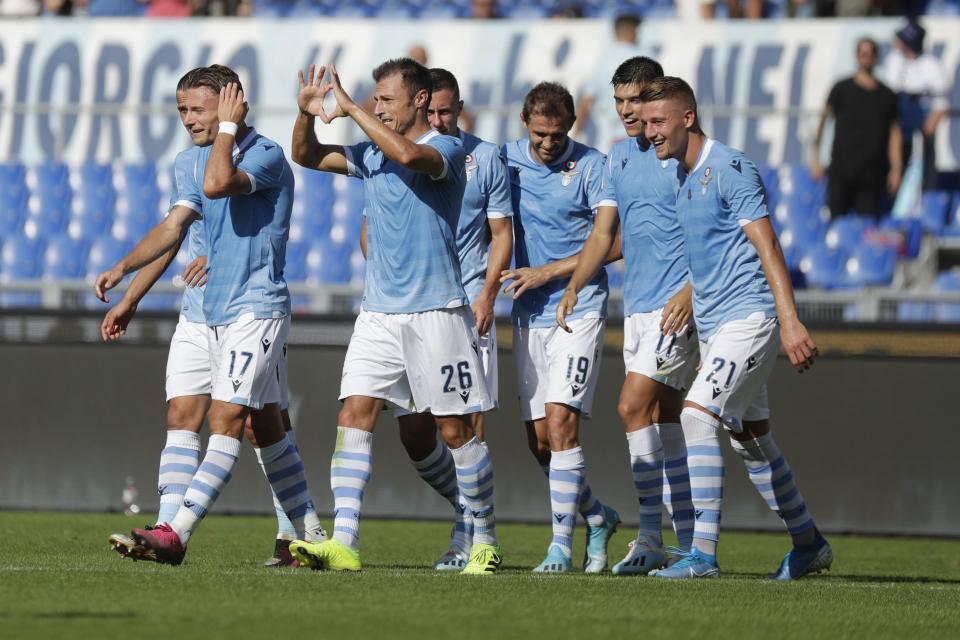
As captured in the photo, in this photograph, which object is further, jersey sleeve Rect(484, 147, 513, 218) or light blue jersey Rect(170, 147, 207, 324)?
jersey sleeve Rect(484, 147, 513, 218)

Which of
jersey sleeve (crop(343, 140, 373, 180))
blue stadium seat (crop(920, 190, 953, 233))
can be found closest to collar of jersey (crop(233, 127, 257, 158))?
jersey sleeve (crop(343, 140, 373, 180))

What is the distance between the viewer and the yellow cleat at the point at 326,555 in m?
7.16

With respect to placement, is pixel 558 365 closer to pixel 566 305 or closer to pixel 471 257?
pixel 566 305

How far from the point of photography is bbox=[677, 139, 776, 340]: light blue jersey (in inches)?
307

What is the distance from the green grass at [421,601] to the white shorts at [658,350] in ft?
3.39

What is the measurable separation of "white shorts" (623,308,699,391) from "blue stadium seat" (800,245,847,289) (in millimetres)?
6389

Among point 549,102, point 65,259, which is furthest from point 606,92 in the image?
point 549,102

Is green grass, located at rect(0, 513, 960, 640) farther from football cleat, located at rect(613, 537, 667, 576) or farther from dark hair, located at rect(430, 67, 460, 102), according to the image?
dark hair, located at rect(430, 67, 460, 102)

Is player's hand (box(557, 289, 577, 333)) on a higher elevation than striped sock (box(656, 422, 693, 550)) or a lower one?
higher

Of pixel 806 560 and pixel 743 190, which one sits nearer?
pixel 743 190

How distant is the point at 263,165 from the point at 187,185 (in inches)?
17.6

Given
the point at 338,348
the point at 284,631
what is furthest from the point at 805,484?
the point at 284,631

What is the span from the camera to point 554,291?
28.6ft

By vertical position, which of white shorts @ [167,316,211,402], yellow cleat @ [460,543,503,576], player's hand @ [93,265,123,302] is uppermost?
player's hand @ [93,265,123,302]
